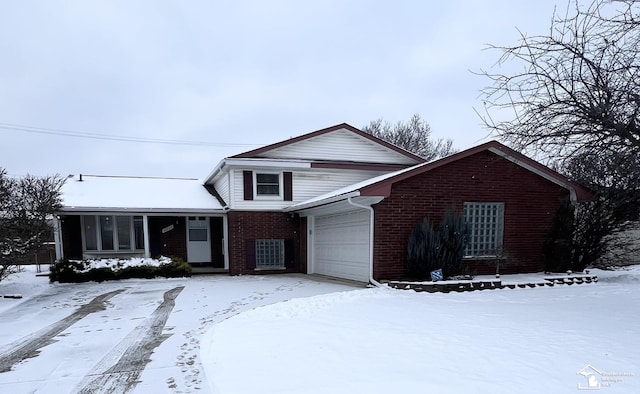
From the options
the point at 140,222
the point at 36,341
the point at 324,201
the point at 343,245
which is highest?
the point at 324,201

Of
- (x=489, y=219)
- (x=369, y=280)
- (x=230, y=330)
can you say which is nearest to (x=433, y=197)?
(x=489, y=219)

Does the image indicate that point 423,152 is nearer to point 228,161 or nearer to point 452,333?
point 228,161

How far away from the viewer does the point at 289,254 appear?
14242 mm

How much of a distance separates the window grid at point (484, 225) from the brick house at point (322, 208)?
3cm

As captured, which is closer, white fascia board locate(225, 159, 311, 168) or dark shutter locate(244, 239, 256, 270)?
white fascia board locate(225, 159, 311, 168)

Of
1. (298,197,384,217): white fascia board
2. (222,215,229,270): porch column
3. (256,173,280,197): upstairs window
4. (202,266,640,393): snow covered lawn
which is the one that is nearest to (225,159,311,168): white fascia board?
(256,173,280,197): upstairs window

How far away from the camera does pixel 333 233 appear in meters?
12.1

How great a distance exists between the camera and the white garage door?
1012cm

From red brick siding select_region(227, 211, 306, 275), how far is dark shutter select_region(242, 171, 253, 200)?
67 cm

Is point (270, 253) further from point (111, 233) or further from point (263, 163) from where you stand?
point (111, 233)

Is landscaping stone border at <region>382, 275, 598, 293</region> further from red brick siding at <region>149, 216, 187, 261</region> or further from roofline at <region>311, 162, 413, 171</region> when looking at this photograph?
red brick siding at <region>149, 216, 187, 261</region>

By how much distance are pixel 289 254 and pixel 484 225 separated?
7.32 meters

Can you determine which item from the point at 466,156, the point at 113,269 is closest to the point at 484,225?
the point at 466,156

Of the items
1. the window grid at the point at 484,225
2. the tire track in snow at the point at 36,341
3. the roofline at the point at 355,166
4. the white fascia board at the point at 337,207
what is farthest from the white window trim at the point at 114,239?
the window grid at the point at 484,225
